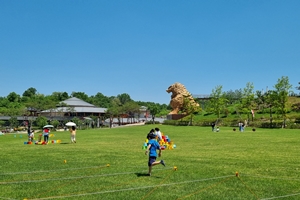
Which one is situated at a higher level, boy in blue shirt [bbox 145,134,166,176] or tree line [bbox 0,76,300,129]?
tree line [bbox 0,76,300,129]

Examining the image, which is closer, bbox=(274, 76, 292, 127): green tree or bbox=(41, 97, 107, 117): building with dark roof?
bbox=(274, 76, 292, 127): green tree

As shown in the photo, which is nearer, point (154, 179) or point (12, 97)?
point (154, 179)

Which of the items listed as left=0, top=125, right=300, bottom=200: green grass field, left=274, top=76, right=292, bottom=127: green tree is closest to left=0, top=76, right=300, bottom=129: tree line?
left=274, top=76, right=292, bottom=127: green tree

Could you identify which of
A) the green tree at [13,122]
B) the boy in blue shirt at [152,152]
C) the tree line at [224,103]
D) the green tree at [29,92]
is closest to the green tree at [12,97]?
the tree line at [224,103]

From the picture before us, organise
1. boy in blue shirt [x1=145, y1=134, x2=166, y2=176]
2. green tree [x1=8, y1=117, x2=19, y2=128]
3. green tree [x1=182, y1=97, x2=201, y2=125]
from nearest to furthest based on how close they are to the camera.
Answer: boy in blue shirt [x1=145, y1=134, x2=166, y2=176], green tree [x1=182, y1=97, x2=201, y2=125], green tree [x1=8, y1=117, x2=19, y2=128]

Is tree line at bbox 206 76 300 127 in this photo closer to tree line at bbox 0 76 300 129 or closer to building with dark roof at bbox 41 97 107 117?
tree line at bbox 0 76 300 129

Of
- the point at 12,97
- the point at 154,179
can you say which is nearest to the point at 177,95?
the point at 12,97

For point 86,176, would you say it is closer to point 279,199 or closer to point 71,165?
point 71,165

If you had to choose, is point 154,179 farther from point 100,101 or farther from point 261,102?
point 100,101

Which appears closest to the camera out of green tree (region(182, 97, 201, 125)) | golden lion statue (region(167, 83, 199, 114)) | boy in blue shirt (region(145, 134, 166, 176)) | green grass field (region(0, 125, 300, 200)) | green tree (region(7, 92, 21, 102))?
green grass field (region(0, 125, 300, 200))

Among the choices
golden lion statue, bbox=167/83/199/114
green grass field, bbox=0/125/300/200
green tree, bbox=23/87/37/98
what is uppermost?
green tree, bbox=23/87/37/98

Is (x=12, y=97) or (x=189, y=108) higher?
(x=12, y=97)

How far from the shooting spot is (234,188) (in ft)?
34.7

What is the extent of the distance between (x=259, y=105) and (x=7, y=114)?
6819 cm
